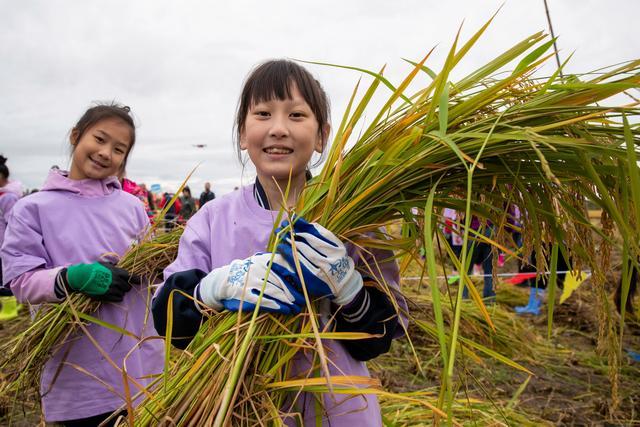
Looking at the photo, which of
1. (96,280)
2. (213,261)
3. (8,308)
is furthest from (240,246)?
(8,308)

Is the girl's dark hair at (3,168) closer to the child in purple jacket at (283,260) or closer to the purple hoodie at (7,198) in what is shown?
the purple hoodie at (7,198)

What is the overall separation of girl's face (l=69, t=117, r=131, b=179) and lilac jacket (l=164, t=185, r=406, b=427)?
2.59 ft

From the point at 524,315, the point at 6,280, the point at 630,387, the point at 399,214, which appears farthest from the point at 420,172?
the point at 524,315

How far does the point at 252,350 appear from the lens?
2.73 feet

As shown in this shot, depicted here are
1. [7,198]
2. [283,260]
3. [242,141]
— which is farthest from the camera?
Answer: [7,198]

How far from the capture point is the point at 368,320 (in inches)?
41.1

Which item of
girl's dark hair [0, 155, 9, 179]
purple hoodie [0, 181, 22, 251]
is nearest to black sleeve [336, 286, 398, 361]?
purple hoodie [0, 181, 22, 251]

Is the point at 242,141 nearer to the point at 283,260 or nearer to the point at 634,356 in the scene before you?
the point at 283,260

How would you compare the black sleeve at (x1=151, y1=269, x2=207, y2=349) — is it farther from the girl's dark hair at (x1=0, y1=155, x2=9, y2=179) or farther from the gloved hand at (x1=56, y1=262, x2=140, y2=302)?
the girl's dark hair at (x1=0, y1=155, x2=9, y2=179)

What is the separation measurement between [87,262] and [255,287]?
116 centimetres

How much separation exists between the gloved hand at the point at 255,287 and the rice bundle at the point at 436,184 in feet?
0.09

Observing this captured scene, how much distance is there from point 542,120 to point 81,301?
1628 mm

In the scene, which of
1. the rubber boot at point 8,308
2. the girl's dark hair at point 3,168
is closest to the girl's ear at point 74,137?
the girl's dark hair at point 3,168

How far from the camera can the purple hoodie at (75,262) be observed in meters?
1.60
